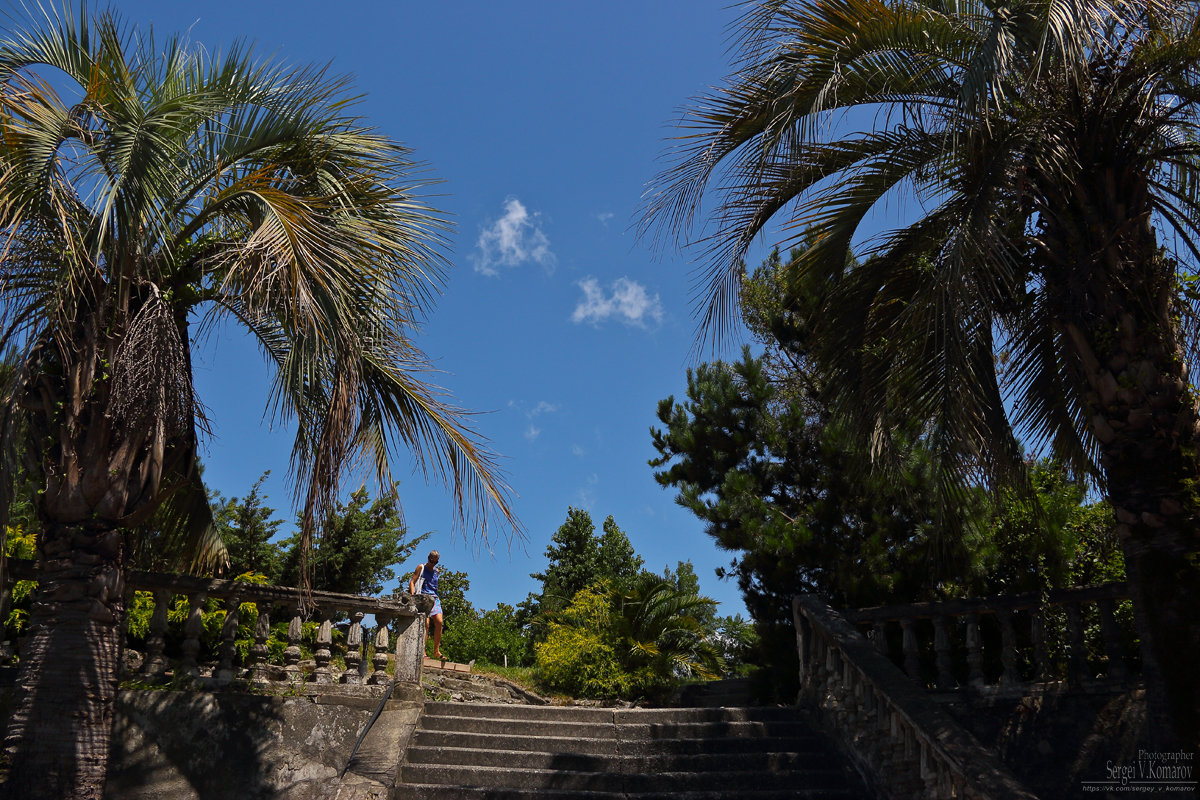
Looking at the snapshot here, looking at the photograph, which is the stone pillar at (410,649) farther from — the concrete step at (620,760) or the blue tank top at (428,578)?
the blue tank top at (428,578)

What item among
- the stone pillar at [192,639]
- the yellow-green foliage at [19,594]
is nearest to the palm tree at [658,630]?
the stone pillar at [192,639]

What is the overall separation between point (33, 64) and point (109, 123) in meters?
0.94

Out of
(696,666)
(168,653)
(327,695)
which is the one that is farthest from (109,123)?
(696,666)

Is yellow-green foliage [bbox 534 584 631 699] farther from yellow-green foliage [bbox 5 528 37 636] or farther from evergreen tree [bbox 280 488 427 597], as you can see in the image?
yellow-green foliage [bbox 5 528 37 636]

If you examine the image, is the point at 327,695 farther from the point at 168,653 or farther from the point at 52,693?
the point at 168,653

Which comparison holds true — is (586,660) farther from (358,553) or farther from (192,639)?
(192,639)

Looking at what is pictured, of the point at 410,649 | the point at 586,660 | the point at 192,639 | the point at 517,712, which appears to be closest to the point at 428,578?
the point at 410,649

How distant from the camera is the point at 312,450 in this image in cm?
555

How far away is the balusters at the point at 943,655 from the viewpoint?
25.3ft

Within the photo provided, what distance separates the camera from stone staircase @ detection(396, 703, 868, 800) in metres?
6.66

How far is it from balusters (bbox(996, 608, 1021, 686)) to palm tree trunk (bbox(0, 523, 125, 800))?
272 inches

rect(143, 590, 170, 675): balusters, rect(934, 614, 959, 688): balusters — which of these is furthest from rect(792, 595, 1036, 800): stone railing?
rect(143, 590, 170, 675): balusters

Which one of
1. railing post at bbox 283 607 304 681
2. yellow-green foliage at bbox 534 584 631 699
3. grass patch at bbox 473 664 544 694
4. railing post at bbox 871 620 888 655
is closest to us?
railing post at bbox 283 607 304 681

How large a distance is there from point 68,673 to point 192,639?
7.51 feet
